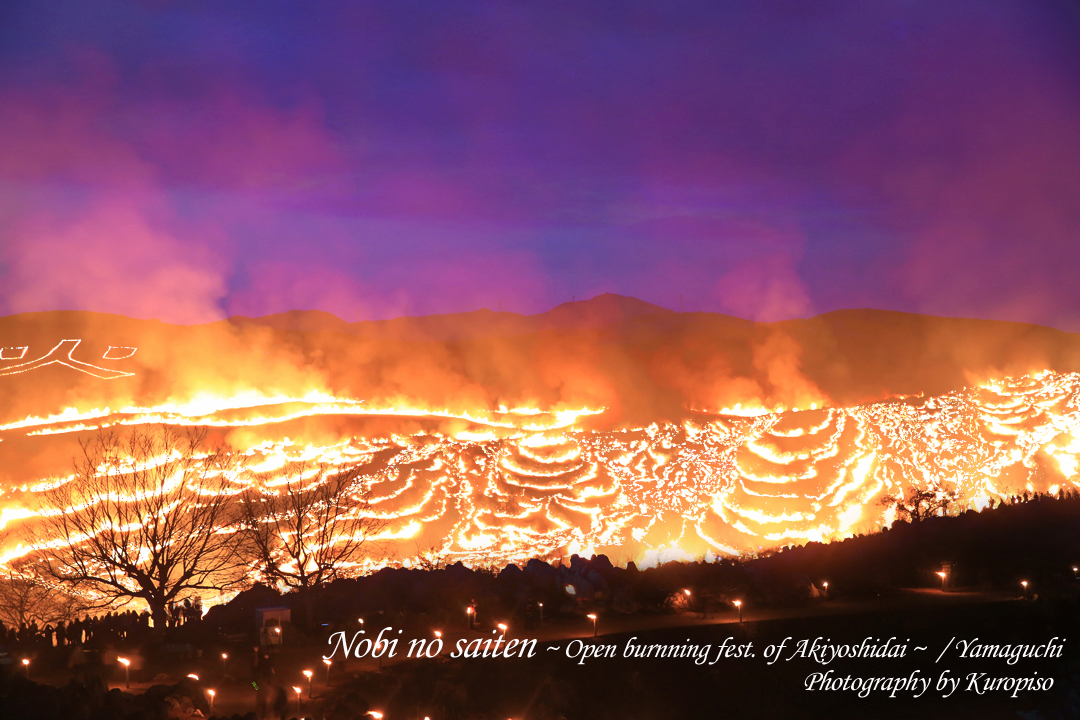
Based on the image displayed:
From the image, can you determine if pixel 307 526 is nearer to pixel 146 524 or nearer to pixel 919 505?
pixel 146 524


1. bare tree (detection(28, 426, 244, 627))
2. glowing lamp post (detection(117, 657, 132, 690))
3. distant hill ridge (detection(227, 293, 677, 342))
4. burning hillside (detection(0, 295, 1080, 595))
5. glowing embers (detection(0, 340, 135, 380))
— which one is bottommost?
glowing lamp post (detection(117, 657, 132, 690))

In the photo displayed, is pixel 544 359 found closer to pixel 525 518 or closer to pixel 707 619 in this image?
pixel 525 518

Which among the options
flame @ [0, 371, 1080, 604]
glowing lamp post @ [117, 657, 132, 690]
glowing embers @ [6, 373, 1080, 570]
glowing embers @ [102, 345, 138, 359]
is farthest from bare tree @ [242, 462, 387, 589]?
glowing embers @ [102, 345, 138, 359]

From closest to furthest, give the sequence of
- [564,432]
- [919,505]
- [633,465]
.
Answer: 1. [919,505]
2. [633,465]
3. [564,432]

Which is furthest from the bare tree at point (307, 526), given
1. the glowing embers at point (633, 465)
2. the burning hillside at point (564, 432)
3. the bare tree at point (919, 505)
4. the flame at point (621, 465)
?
the bare tree at point (919, 505)

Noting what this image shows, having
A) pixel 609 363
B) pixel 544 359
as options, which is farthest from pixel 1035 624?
pixel 544 359

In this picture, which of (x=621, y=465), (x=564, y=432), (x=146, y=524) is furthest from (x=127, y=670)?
(x=564, y=432)

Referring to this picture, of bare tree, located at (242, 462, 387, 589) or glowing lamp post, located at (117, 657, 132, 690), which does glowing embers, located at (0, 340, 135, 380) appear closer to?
bare tree, located at (242, 462, 387, 589)

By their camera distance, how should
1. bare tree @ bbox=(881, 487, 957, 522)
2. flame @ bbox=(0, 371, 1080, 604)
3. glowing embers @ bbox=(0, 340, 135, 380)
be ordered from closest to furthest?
bare tree @ bbox=(881, 487, 957, 522)
flame @ bbox=(0, 371, 1080, 604)
glowing embers @ bbox=(0, 340, 135, 380)
